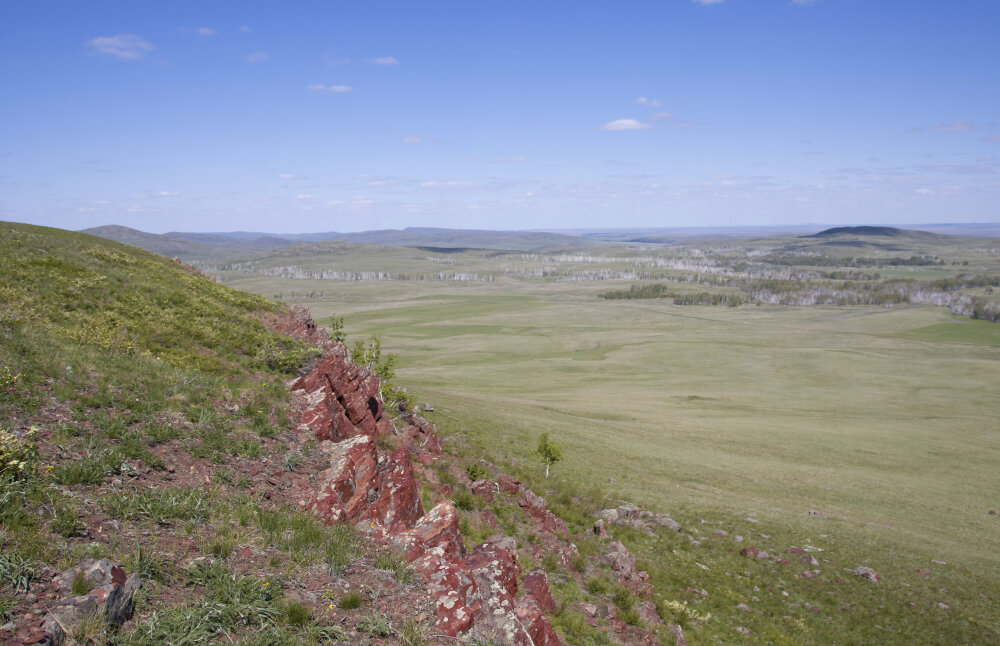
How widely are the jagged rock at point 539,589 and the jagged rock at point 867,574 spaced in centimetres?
1507

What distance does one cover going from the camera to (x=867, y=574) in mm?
19109

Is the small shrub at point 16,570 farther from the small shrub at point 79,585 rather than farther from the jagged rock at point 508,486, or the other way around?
the jagged rock at point 508,486

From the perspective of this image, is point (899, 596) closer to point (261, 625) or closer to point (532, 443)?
point (532, 443)

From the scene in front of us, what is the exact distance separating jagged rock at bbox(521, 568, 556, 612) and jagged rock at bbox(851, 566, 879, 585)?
15.1 m

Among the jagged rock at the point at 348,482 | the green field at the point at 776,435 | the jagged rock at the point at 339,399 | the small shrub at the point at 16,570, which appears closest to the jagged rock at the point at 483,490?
the jagged rock at the point at 339,399

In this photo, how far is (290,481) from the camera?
36.0ft

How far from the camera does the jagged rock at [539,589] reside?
11.2 m

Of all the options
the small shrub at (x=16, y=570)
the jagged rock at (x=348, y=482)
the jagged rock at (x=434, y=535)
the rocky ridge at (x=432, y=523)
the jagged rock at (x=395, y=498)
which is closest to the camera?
the small shrub at (x=16, y=570)

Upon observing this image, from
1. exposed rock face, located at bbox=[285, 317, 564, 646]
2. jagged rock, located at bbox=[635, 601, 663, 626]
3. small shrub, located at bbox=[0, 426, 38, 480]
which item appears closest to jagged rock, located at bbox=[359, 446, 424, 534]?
exposed rock face, located at bbox=[285, 317, 564, 646]

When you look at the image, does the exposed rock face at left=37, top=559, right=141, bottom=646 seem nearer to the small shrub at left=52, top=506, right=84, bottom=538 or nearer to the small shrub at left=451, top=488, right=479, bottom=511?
the small shrub at left=52, top=506, right=84, bottom=538

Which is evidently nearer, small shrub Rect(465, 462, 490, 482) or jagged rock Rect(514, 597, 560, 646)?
jagged rock Rect(514, 597, 560, 646)

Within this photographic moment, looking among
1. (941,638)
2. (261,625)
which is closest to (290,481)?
(261,625)

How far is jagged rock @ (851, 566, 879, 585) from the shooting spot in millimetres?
18772

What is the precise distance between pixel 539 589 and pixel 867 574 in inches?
626
